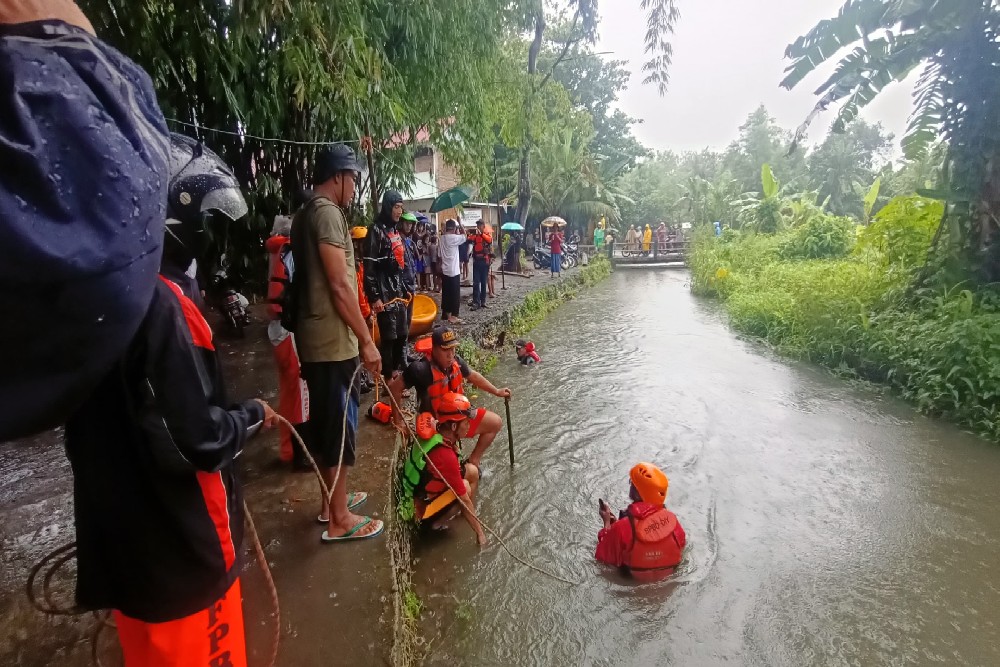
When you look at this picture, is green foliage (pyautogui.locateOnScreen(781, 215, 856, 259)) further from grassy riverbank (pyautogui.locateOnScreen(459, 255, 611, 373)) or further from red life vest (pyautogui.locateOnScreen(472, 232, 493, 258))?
red life vest (pyautogui.locateOnScreen(472, 232, 493, 258))

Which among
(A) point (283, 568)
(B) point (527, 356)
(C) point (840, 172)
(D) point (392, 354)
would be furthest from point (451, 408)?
(C) point (840, 172)

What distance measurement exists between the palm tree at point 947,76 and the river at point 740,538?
112 inches

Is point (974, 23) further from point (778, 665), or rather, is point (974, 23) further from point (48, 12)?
point (48, 12)

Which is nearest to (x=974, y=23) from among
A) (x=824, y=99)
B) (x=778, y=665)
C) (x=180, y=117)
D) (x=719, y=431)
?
(x=824, y=99)

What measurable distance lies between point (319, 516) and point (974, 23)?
9.71m

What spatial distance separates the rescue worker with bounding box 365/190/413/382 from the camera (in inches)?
236

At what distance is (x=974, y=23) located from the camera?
7.38 metres

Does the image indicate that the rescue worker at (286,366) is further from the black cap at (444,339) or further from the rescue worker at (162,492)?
the rescue worker at (162,492)

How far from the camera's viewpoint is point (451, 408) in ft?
13.8

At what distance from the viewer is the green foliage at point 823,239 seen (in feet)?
50.4

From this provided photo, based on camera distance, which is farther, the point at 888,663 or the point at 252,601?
the point at 888,663

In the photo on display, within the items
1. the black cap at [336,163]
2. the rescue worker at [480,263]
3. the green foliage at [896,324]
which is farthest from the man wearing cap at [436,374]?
the rescue worker at [480,263]

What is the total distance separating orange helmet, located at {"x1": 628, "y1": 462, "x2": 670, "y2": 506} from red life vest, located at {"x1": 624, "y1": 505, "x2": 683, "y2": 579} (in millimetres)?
100

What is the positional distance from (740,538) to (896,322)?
568 cm
